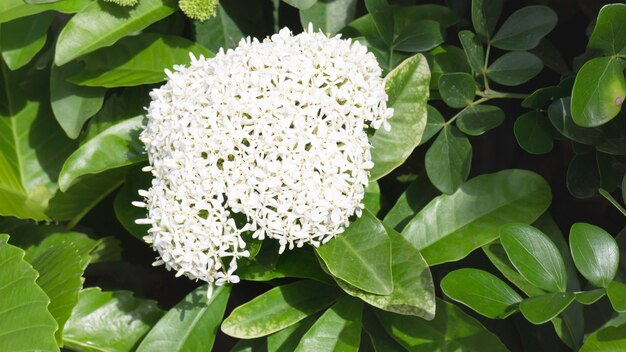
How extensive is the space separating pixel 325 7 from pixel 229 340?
805 mm

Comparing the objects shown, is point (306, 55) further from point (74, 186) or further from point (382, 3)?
point (74, 186)

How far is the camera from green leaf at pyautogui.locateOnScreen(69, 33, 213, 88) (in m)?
1.40

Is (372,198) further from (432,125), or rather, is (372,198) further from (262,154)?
(262,154)

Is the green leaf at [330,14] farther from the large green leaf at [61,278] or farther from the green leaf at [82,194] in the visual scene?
the large green leaf at [61,278]

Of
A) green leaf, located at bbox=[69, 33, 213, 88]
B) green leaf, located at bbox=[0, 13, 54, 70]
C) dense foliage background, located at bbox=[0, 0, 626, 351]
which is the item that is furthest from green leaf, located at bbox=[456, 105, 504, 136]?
green leaf, located at bbox=[0, 13, 54, 70]

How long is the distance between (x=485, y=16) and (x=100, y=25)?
26.5 inches

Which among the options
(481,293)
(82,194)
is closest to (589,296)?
(481,293)

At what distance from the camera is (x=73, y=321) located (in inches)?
55.3

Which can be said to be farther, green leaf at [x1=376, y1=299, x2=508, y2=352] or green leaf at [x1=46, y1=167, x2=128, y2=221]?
green leaf at [x1=46, y1=167, x2=128, y2=221]

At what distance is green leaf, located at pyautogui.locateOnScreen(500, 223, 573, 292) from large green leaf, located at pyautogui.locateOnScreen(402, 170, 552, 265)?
0.15 metres

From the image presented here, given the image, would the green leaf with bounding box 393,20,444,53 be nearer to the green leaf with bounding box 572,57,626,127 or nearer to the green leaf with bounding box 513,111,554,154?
the green leaf with bounding box 513,111,554,154

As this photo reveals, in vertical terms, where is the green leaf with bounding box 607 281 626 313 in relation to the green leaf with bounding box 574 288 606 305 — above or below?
above

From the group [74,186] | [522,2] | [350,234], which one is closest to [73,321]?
[74,186]

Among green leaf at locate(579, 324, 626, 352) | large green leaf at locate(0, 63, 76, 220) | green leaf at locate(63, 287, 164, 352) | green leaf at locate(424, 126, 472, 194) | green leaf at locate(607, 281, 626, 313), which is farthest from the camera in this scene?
large green leaf at locate(0, 63, 76, 220)
